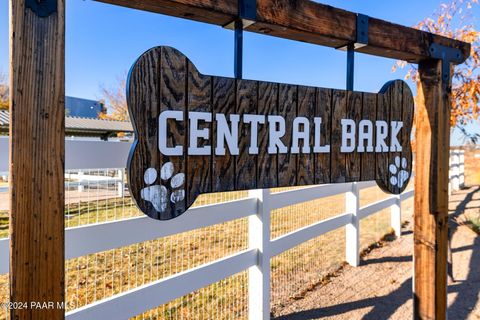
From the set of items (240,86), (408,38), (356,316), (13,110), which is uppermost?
(408,38)

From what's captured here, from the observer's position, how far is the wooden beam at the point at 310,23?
1.20 m

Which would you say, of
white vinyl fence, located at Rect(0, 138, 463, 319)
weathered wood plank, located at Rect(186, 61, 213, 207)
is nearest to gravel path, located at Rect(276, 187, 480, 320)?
white vinyl fence, located at Rect(0, 138, 463, 319)

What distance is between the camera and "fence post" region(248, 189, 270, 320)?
8.70ft

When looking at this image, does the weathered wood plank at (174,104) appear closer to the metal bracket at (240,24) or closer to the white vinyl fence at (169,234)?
the metal bracket at (240,24)

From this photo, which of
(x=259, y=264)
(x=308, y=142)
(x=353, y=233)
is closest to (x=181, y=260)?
(x=259, y=264)

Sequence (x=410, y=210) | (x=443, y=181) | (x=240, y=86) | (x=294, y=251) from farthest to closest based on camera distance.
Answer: (x=410, y=210), (x=294, y=251), (x=443, y=181), (x=240, y=86)

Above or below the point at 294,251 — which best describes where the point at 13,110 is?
above

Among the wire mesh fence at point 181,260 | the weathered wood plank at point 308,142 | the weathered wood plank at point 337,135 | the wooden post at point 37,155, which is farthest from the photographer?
the wire mesh fence at point 181,260

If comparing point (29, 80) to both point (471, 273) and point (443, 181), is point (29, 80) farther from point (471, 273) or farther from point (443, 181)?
point (471, 273)

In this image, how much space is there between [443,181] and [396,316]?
148 centimetres

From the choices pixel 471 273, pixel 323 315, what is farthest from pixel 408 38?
pixel 471 273

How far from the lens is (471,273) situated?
3727 millimetres

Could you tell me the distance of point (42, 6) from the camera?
93 cm

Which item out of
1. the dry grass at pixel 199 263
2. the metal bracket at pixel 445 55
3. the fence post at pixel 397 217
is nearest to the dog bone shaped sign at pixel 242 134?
the metal bracket at pixel 445 55
